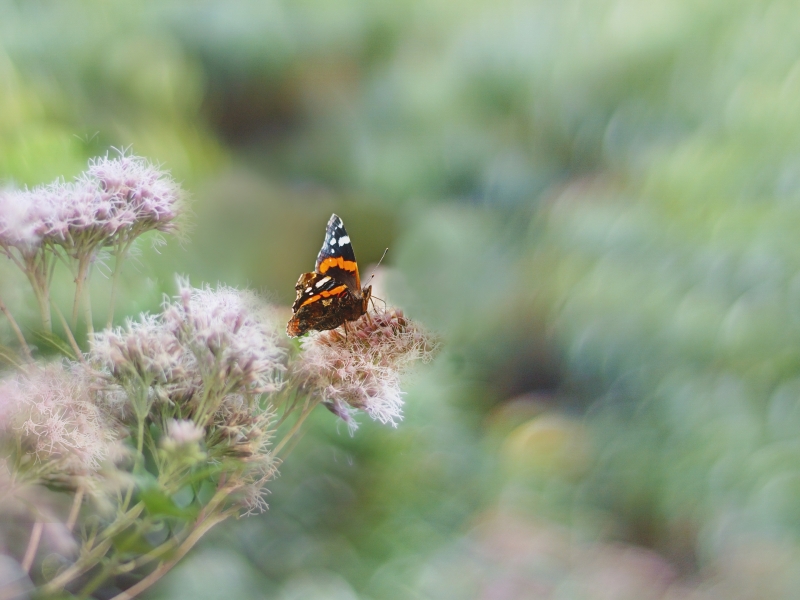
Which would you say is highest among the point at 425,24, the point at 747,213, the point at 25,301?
the point at 425,24

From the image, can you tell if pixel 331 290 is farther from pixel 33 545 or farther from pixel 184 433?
pixel 33 545

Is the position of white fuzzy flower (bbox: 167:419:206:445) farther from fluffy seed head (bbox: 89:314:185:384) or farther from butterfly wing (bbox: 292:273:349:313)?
butterfly wing (bbox: 292:273:349:313)

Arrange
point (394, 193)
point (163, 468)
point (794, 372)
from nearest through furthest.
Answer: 1. point (163, 468)
2. point (794, 372)
3. point (394, 193)

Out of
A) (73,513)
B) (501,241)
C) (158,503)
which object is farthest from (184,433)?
(501,241)

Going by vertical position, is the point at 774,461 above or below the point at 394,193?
below

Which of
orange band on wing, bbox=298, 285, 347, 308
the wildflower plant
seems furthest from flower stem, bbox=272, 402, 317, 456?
orange band on wing, bbox=298, 285, 347, 308

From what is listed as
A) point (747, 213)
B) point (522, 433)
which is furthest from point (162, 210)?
point (747, 213)

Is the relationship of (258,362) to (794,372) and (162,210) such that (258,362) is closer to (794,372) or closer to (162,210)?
(162,210)

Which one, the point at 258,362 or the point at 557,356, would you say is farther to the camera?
the point at 557,356
